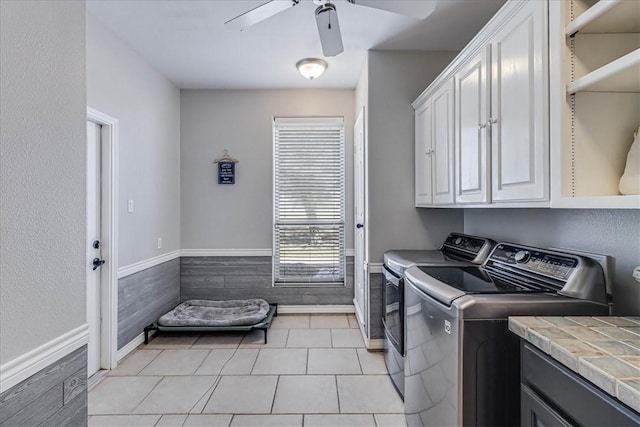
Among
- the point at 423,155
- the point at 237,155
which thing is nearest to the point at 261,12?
the point at 423,155

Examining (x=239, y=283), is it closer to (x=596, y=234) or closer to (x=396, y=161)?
(x=396, y=161)

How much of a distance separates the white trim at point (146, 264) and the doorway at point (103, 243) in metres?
0.14

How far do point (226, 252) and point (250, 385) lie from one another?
6.34 ft

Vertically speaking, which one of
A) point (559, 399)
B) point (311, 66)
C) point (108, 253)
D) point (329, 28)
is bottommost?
point (559, 399)

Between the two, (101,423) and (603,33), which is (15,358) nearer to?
(101,423)

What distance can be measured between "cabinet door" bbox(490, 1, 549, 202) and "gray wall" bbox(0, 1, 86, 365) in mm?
1811

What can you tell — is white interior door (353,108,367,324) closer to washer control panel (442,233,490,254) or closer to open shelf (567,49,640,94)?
washer control panel (442,233,490,254)

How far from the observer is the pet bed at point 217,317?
339cm

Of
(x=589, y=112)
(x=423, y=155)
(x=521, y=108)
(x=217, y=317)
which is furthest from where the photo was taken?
(x=217, y=317)

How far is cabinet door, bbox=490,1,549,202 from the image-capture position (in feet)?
4.66


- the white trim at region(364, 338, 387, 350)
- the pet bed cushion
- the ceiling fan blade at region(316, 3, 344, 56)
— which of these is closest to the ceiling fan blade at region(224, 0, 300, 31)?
the ceiling fan blade at region(316, 3, 344, 56)

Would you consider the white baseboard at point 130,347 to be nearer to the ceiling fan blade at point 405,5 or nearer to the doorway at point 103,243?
the doorway at point 103,243

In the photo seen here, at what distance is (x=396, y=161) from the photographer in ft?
10.3

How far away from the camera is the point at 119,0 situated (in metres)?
2.40
